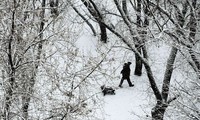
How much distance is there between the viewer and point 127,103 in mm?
13320

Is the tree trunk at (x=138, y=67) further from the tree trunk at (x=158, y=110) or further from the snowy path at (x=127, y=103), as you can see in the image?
the tree trunk at (x=158, y=110)

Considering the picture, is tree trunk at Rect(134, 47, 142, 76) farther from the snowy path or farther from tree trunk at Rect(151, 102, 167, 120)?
tree trunk at Rect(151, 102, 167, 120)

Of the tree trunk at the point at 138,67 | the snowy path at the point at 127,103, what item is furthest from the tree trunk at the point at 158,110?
the tree trunk at the point at 138,67

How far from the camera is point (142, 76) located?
15.3 metres

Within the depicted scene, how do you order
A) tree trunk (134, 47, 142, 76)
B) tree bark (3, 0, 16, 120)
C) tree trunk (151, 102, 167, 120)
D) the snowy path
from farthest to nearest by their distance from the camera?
tree trunk (134, 47, 142, 76), the snowy path, tree trunk (151, 102, 167, 120), tree bark (3, 0, 16, 120)

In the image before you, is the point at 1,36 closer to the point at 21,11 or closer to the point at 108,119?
the point at 21,11

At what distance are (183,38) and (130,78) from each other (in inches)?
253

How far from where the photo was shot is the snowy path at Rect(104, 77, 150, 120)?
12.4 metres

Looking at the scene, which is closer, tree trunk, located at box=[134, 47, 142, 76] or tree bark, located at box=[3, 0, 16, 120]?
tree bark, located at box=[3, 0, 16, 120]

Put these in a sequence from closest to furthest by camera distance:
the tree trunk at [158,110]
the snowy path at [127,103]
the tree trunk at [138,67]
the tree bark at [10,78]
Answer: the tree bark at [10,78]
the tree trunk at [158,110]
the snowy path at [127,103]
the tree trunk at [138,67]

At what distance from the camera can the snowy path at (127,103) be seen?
12.4 m

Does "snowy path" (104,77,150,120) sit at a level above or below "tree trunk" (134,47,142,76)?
below

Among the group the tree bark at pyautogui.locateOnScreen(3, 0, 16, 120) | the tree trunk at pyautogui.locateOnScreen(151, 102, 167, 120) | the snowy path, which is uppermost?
the tree bark at pyautogui.locateOnScreen(3, 0, 16, 120)

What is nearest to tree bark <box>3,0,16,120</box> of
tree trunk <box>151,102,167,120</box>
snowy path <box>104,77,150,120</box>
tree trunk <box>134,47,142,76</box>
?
tree trunk <box>151,102,167,120</box>
